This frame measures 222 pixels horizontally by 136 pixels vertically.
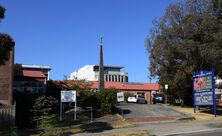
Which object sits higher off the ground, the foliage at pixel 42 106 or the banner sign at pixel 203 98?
the banner sign at pixel 203 98

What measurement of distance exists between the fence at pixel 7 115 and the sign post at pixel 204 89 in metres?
15.6

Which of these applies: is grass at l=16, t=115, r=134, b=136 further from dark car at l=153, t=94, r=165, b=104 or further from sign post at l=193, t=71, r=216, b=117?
dark car at l=153, t=94, r=165, b=104

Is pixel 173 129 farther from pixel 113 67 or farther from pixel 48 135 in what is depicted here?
pixel 113 67

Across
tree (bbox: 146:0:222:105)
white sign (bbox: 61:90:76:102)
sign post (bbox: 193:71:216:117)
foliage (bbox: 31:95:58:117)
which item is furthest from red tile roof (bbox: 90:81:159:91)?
white sign (bbox: 61:90:76:102)

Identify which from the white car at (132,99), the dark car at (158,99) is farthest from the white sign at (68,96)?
the dark car at (158,99)

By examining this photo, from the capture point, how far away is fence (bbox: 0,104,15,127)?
26.5m

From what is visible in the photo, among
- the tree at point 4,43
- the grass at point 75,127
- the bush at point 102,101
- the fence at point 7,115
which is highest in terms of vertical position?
the tree at point 4,43

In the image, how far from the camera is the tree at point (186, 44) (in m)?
37.5

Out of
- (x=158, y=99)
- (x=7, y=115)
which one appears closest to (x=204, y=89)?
(x=7, y=115)

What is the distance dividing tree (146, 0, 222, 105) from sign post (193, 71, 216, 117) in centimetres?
500

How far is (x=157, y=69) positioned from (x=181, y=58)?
3.43m

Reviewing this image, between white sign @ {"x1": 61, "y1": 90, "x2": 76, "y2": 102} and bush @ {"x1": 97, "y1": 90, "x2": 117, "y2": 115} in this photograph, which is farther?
bush @ {"x1": 97, "y1": 90, "x2": 117, "y2": 115}

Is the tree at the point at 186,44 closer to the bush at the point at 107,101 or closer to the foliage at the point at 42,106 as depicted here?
the bush at the point at 107,101

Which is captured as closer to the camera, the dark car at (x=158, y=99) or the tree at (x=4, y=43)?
the tree at (x=4, y=43)
